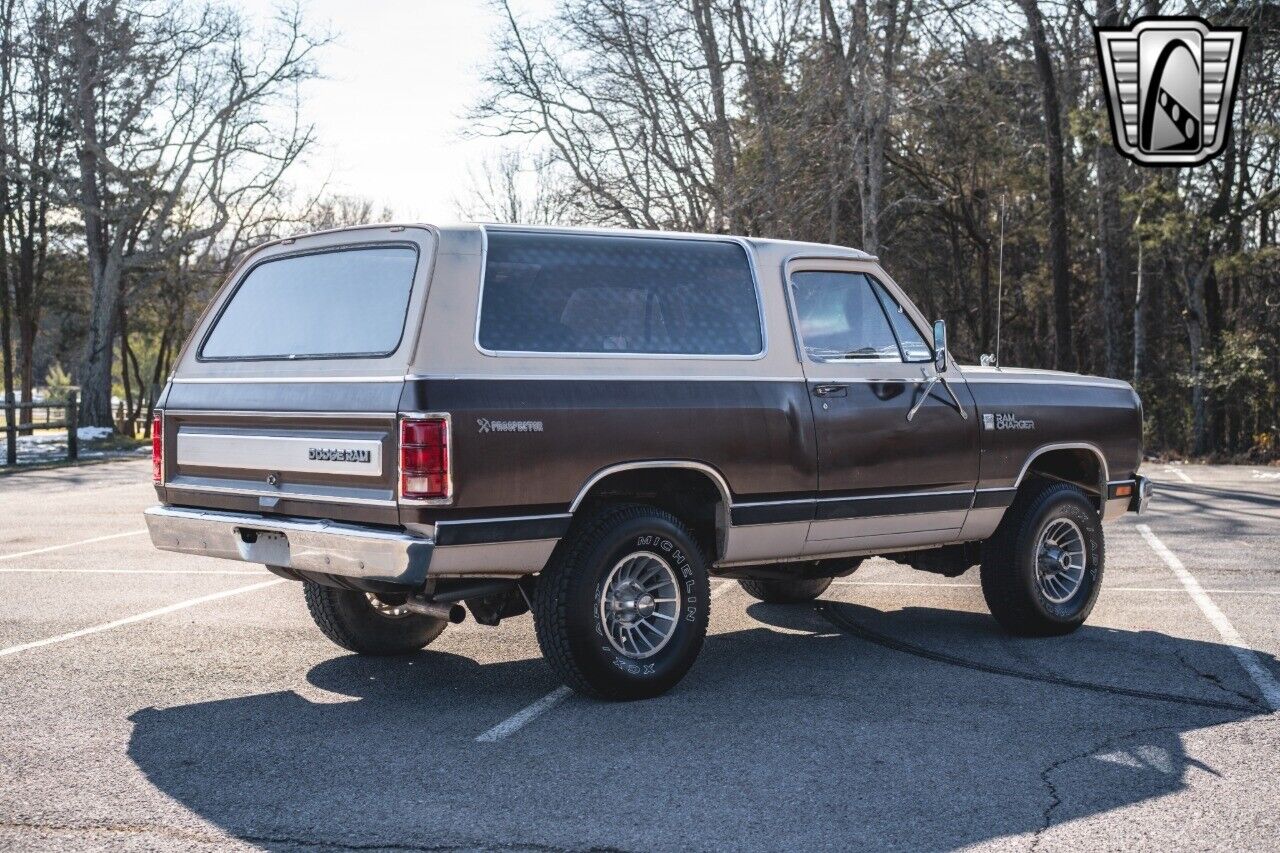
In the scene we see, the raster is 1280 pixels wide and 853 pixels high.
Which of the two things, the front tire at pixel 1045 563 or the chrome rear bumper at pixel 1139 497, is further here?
the chrome rear bumper at pixel 1139 497

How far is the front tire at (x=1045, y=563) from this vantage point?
7551 mm

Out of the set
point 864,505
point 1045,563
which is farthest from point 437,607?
point 1045,563

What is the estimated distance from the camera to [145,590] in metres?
9.16

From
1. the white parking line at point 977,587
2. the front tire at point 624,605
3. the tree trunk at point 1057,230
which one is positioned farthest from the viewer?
the tree trunk at point 1057,230

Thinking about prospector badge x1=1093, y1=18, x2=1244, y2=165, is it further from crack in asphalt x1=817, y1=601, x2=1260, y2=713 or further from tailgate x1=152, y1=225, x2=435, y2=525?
tailgate x1=152, y1=225, x2=435, y2=525

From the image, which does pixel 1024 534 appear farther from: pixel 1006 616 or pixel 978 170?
pixel 978 170

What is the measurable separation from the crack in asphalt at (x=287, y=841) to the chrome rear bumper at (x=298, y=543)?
133 centimetres

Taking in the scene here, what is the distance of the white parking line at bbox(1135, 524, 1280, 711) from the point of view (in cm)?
632

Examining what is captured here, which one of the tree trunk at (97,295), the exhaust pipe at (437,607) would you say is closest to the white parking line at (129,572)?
the exhaust pipe at (437,607)

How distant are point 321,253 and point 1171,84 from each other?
15714 millimetres

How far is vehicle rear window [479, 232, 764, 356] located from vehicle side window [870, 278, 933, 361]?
3.18ft

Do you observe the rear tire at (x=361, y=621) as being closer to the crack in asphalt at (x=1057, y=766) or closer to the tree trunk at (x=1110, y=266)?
the crack in asphalt at (x=1057, y=766)

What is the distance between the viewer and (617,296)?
6359mm

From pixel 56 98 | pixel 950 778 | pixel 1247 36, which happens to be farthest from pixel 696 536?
pixel 56 98
